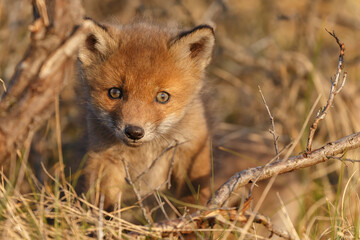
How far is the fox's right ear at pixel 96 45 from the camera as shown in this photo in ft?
11.1

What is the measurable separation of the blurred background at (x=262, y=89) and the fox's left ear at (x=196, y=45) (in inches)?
19.0

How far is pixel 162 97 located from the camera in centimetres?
343

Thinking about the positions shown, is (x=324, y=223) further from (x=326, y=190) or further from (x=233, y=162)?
(x=233, y=162)

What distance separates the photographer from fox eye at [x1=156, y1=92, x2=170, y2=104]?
339 centimetres

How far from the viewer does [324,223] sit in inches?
161

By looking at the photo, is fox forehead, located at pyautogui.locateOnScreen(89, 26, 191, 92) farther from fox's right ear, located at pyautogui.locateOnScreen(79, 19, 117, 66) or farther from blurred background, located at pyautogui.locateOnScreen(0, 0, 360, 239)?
blurred background, located at pyautogui.locateOnScreen(0, 0, 360, 239)

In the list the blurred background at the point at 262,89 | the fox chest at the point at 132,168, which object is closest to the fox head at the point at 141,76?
the fox chest at the point at 132,168

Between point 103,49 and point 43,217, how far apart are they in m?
1.43

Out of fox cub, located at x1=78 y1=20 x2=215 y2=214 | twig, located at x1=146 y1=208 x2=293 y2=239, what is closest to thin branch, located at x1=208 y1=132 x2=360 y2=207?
twig, located at x1=146 y1=208 x2=293 y2=239

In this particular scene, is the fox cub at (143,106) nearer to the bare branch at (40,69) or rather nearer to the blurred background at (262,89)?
the blurred background at (262,89)

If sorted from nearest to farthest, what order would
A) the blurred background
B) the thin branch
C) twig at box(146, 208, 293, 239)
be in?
twig at box(146, 208, 293, 239)
the thin branch
the blurred background

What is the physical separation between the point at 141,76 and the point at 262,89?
10.2 ft

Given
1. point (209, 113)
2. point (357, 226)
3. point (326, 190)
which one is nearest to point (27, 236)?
point (357, 226)

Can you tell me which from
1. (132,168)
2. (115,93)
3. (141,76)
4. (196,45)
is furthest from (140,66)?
(132,168)
